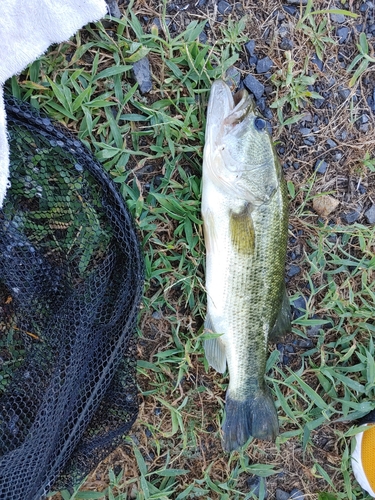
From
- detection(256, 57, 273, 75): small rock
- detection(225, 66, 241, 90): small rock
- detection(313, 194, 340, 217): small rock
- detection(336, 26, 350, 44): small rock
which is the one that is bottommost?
detection(313, 194, 340, 217): small rock

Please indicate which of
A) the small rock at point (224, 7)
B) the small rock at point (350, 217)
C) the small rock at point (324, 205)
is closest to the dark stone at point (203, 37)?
the small rock at point (224, 7)

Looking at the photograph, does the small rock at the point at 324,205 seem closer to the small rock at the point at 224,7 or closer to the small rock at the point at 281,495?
the small rock at the point at 224,7

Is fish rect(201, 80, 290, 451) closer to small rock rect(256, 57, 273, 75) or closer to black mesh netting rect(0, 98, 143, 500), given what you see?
small rock rect(256, 57, 273, 75)

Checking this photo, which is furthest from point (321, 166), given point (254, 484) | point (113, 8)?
point (254, 484)

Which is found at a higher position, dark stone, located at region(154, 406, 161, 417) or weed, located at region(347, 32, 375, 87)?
weed, located at region(347, 32, 375, 87)

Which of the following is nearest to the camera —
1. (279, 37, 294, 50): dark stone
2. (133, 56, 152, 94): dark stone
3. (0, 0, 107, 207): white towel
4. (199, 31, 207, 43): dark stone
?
(0, 0, 107, 207): white towel

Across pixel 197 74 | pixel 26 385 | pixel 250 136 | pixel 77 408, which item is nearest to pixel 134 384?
pixel 77 408

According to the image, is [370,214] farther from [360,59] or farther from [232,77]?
[232,77]

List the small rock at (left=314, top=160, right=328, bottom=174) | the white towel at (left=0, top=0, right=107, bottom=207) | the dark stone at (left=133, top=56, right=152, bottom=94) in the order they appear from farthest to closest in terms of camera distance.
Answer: the small rock at (left=314, top=160, right=328, bottom=174) < the dark stone at (left=133, top=56, right=152, bottom=94) < the white towel at (left=0, top=0, right=107, bottom=207)

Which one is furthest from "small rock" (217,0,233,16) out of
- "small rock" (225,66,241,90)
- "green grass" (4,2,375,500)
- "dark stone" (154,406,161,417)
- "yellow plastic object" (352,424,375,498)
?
"yellow plastic object" (352,424,375,498)
